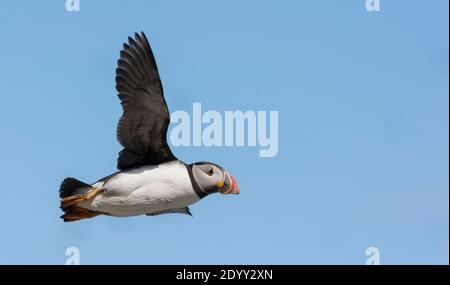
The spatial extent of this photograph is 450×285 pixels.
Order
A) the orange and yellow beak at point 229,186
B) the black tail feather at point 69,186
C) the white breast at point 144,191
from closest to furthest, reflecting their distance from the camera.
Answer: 1. the white breast at point 144,191
2. the black tail feather at point 69,186
3. the orange and yellow beak at point 229,186

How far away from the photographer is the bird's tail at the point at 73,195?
47.4 feet

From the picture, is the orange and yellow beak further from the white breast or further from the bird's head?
the white breast

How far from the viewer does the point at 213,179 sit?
577 inches

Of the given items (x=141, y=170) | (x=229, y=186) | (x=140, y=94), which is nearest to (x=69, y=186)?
(x=141, y=170)

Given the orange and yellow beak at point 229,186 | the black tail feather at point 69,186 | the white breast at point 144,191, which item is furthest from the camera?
the orange and yellow beak at point 229,186

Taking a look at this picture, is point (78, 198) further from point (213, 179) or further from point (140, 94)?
point (213, 179)

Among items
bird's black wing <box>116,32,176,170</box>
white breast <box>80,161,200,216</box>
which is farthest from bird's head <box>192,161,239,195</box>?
bird's black wing <box>116,32,176,170</box>

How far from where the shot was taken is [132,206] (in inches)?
569

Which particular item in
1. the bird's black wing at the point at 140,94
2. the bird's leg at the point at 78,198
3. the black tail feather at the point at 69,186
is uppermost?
the bird's black wing at the point at 140,94

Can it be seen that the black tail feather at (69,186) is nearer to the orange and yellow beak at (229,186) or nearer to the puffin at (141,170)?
the puffin at (141,170)

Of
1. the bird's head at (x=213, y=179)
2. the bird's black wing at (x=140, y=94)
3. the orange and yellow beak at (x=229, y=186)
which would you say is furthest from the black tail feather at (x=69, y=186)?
the orange and yellow beak at (x=229, y=186)

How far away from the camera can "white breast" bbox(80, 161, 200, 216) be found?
14.4 m
